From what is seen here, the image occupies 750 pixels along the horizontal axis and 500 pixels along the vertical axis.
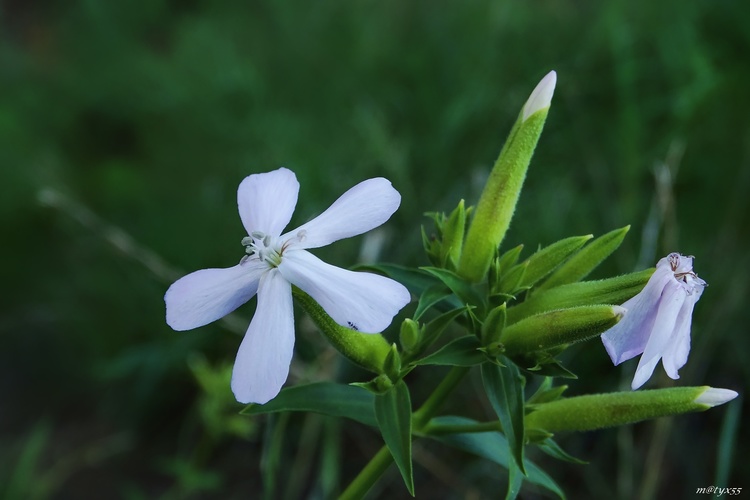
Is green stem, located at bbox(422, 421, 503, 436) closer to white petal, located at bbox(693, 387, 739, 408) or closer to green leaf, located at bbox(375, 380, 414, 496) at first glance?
green leaf, located at bbox(375, 380, 414, 496)

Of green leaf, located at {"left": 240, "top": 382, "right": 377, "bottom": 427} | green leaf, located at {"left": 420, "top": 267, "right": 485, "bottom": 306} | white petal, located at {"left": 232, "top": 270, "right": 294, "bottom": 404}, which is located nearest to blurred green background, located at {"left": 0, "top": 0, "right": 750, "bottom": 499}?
green leaf, located at {"left": 240, "top": 382, "right": 377, "bottom": 427}

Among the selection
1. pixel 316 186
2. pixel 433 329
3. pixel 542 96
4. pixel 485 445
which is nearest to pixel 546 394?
pixel 485 445

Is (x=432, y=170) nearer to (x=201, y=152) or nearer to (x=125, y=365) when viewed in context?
(x=201, y=152)

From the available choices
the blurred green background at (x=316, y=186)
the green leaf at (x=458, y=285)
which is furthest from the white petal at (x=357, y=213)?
the blurred green background at (x=316, y=186)

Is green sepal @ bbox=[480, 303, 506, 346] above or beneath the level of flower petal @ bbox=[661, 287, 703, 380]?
above

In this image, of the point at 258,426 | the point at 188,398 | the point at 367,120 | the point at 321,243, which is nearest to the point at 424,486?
the point at 258,426

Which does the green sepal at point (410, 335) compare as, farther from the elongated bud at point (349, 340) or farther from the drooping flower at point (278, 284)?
the drooping flower at point (278, 284)

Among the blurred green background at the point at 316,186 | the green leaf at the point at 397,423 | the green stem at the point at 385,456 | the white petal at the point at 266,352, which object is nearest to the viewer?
the white petal at the point at 266,352
